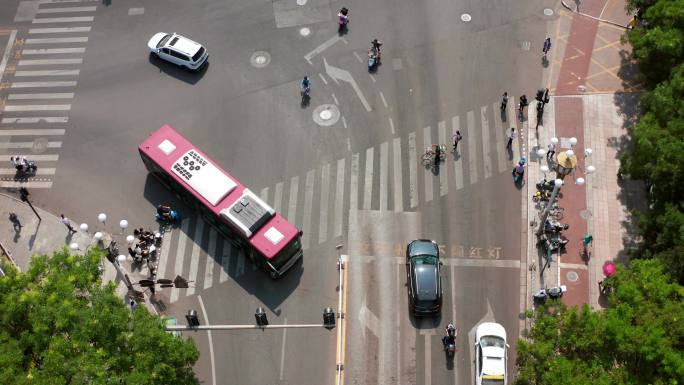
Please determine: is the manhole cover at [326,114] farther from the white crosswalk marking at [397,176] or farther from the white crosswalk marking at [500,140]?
the white crosswalk marking at [500,140]

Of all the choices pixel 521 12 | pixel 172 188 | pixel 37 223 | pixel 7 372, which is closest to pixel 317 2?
pixel 521 12

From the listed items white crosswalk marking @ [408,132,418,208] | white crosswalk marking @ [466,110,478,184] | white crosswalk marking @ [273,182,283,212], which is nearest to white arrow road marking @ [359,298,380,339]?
white crosswalk marking @ [408,132,418,208]

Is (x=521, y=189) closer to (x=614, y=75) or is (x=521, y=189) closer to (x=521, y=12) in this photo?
(x=614, y=75)

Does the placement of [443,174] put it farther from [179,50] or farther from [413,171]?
[179,50]

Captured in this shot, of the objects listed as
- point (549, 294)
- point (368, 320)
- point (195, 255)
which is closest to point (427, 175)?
point (368, 320)

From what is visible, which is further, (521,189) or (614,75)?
(614,75)

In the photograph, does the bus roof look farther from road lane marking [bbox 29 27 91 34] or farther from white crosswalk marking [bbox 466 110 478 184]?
road lane marking [bbox 29 27 91 34]
